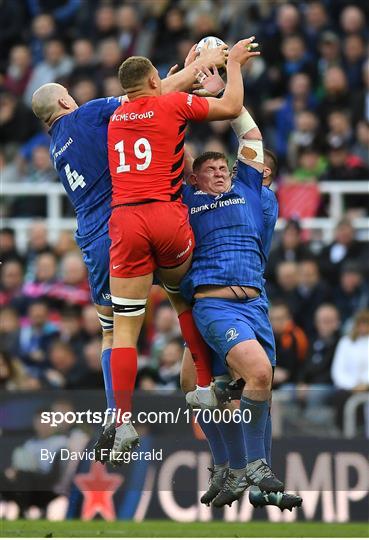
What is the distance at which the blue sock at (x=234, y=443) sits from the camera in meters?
12.9

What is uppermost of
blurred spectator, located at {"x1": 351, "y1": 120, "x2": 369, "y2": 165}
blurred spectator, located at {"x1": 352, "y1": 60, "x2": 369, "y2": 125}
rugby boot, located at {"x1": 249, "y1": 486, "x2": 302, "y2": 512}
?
blurred spectator, located at {"x1": 352, "y1": 60, "x2": 369, "y2": 125}

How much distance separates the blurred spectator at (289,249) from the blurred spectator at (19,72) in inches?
207

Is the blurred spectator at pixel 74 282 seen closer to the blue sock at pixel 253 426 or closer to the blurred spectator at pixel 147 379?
the blurred spectator at pixel 147 379

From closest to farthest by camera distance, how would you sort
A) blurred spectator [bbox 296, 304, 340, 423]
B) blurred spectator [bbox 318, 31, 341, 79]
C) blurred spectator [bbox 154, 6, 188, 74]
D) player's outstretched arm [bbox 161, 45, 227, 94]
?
player's outstretched arm [bbox 161, 45, 227, 94] → blurred spectator [bbox 296, 304, 340, 423] → blurred spectator [bbox 318, 31, 341, 79] → blurred spectator [bbox 154, 6, 188, 74]

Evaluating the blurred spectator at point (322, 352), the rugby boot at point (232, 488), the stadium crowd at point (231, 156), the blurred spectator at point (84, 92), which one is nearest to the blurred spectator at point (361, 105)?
the stadium crowd at point (231, 156)

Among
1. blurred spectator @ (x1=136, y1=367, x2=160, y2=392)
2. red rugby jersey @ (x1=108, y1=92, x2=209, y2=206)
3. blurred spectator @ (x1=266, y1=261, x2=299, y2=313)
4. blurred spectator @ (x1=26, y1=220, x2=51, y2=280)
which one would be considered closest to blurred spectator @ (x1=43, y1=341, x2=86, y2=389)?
blurred spectator @ (x1=136, y1=367, x2=160, y2=392)

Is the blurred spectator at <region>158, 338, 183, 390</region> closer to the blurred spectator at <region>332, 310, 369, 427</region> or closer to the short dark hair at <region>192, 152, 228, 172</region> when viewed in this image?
the blurred spectator at <region>332, 310, 369, 427</region>

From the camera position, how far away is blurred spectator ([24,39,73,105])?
74.0 feet

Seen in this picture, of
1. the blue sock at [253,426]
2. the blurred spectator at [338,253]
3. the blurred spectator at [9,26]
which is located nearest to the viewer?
the blue sock at [253,426]

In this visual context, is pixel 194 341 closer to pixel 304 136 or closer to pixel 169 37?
pixel 304 136

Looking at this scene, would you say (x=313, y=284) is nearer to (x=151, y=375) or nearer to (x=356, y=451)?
(x=151, y=375)

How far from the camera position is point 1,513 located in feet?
53.3

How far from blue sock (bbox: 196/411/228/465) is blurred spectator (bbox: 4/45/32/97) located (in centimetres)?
1054

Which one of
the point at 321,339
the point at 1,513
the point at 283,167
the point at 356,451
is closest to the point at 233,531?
the point at 356,451
